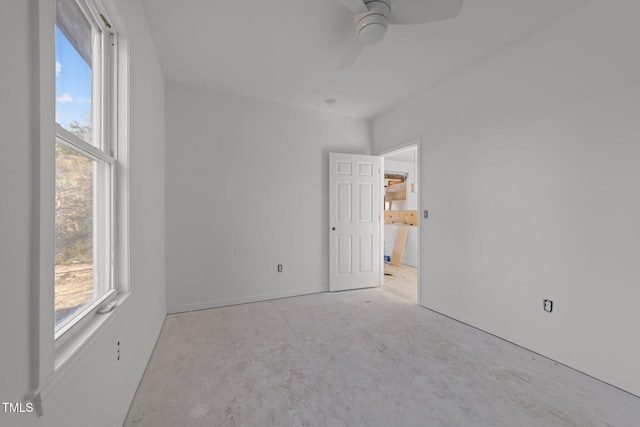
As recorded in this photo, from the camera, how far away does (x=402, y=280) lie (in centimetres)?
487

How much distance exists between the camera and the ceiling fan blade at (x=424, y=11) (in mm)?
1717

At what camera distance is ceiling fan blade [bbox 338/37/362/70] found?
7.07 feet

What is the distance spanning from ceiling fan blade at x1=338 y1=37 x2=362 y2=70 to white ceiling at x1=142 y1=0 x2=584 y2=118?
0.70ft

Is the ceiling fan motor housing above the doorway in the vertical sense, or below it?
above

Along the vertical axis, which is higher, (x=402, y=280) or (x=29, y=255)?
(x=29, y=255)

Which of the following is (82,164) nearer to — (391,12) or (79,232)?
(79,232)

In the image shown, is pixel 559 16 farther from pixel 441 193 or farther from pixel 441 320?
pixel 441 320

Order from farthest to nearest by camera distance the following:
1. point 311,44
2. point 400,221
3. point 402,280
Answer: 1. point 400,221
2. point 402,280
3. point 311,44

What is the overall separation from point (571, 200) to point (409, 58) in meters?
1.87

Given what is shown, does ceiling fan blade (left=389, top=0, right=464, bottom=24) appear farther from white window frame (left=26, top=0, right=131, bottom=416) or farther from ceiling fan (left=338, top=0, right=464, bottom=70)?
white window frame (left=26, top=0, right=131, bottom=416)

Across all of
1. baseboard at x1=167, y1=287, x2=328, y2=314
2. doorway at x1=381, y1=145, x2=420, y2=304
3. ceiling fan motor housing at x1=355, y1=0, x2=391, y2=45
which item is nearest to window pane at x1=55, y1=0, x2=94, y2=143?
ceiling fan motor housing at x1=355, y1=0, x2=391, y2=45

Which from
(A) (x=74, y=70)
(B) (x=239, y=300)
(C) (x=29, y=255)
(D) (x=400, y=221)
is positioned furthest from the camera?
(D) (x=400, y=221)

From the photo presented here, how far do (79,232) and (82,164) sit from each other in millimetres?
305

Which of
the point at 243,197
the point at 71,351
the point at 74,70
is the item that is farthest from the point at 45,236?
the point at 243,197
